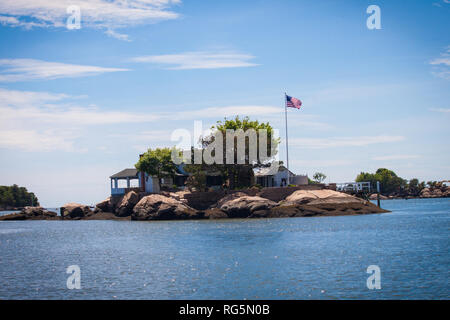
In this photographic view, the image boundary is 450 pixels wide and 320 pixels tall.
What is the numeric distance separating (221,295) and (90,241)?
24957 mm

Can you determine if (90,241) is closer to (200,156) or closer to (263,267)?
(263,267)

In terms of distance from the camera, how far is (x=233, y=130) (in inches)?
2638

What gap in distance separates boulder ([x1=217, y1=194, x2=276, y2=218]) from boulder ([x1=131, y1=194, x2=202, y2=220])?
432 cm

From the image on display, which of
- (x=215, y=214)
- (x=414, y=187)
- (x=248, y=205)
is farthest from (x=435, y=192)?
(x=215, y=214)

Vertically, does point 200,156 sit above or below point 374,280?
above

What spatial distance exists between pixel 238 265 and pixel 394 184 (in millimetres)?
164701

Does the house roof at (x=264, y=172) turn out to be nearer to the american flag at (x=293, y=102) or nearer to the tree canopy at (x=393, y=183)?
the american flag at (x=293, y=102)

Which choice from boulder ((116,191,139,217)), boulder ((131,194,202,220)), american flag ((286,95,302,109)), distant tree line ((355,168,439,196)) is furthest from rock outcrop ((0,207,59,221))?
distant tree line ((355,168,439,196))

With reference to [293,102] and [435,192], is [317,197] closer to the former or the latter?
[293,102]

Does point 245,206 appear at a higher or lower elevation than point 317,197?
lower

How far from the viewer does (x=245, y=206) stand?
61.7 metres

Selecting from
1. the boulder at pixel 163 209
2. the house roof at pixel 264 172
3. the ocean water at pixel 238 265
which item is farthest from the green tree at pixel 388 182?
the ocean water at pixel 238 265

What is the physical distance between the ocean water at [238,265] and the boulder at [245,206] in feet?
62.4
